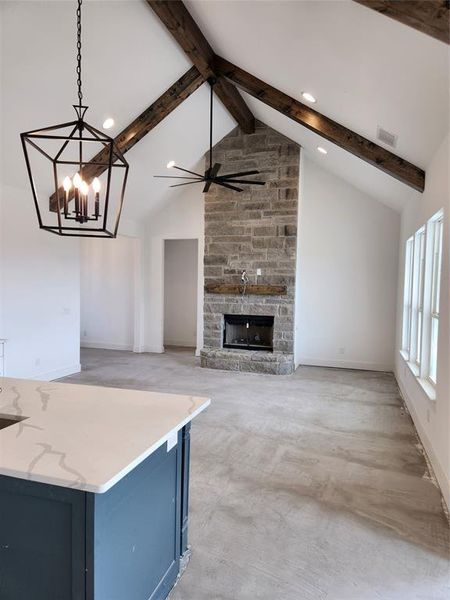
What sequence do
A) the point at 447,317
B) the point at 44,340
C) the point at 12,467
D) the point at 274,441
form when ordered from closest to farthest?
the point at 12,467 < the point at 447,317 < the point at 274,441 < the point at 44,340

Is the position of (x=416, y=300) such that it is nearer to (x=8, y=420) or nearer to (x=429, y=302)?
(x=429, y=302)

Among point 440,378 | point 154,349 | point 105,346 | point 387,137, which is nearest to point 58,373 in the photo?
point 154,349

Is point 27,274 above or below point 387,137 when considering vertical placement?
below

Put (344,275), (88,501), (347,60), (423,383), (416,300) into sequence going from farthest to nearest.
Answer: (344,275), (416,300), (423,383), (347,60), (88,501)

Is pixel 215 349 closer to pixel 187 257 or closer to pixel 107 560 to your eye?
pixel 187 257

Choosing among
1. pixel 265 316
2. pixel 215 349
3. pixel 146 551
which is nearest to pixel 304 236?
pixel 265 316

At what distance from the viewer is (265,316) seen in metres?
6.93

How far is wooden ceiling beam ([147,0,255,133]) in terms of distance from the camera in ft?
12.7

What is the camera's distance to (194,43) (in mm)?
4387

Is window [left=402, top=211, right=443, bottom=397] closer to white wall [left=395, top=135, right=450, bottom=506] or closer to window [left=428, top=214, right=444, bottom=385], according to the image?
window [left=428, top=214, right=444, bottom=385]

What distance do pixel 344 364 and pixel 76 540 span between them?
20.8 ft

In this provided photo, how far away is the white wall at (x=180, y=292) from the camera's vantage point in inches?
357

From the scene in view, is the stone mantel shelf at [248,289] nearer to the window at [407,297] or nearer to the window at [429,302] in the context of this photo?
the window at [407,297]

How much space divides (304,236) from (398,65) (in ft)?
15.4
